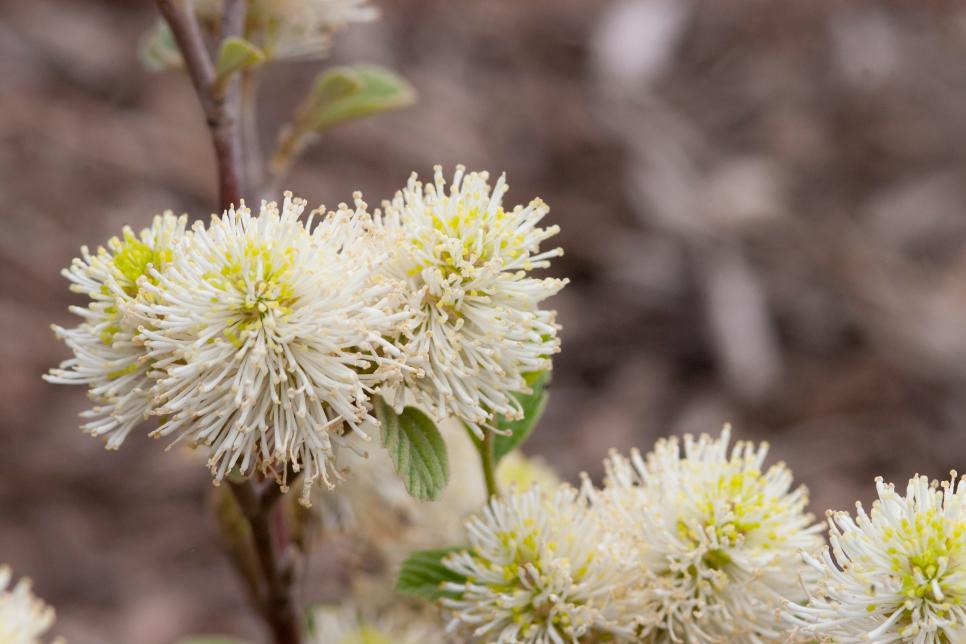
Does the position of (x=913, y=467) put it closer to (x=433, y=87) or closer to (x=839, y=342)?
(x=839, y=342)

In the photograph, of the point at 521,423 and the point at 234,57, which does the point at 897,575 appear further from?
the point at 234,57

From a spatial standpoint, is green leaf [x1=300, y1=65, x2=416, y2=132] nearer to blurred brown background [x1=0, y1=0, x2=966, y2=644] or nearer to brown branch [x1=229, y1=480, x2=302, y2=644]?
brown branch [x1=229, y1=480, x2=302, y2=644]

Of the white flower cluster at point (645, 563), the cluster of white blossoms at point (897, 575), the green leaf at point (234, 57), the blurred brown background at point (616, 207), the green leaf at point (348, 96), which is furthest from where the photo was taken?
the blurred brown background at point (616, 207)

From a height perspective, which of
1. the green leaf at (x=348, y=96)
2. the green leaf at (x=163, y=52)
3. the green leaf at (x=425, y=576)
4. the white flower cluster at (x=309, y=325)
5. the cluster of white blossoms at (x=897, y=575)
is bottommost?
the cluster of white blossoms at (x=897, y=575)

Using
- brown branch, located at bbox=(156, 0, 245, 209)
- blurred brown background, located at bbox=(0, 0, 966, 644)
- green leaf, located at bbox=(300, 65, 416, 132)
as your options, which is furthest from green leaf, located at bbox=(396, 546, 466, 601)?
blurred brown background, located at bbox=(0, 0, 966, 644)

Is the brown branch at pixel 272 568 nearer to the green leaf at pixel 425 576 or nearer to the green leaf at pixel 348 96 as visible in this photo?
the green leaf at pixel 425 576

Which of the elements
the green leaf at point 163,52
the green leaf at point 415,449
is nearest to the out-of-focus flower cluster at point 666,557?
the green leaf at point 415,449

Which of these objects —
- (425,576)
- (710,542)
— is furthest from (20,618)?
(710,542)
